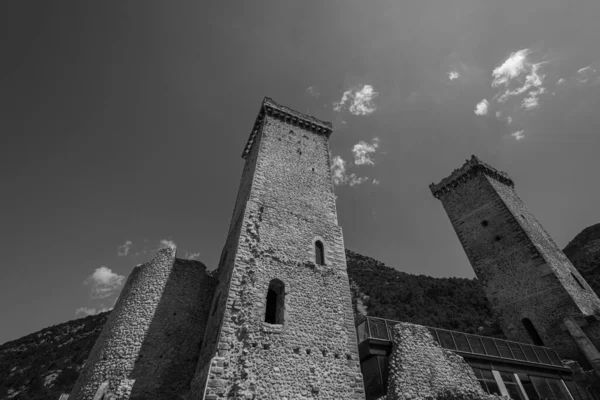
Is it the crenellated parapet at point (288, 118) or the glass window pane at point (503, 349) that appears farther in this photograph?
the crenellated parapet at point (288, 118)

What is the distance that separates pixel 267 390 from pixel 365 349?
5003 mm

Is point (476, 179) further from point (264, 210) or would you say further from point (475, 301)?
point (475, 301)

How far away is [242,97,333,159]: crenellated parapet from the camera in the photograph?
1941 cm

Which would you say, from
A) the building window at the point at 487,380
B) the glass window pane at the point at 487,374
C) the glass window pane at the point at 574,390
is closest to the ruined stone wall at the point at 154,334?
the building window at the point at 487,380

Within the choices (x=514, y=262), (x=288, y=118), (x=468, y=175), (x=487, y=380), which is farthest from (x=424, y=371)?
(x=468, y=175)

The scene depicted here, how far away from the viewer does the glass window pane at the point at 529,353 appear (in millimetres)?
14812

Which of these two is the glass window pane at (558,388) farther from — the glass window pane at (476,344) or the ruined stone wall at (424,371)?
the ruined stone wall at (424,371)

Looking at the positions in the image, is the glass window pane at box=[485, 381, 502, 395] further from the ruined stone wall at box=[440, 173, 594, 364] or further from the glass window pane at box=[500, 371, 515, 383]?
the ruined stone wall at box=[440, 173, 594, 364]

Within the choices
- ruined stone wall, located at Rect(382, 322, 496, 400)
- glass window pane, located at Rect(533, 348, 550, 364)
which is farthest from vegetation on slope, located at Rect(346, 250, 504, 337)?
ruined stone wall, located at Rect(382, 322, 496, 400)

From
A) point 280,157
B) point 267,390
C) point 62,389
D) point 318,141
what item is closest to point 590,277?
point 318,141

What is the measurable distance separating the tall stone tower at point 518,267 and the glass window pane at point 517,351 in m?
3.45

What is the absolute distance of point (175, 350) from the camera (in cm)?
1241

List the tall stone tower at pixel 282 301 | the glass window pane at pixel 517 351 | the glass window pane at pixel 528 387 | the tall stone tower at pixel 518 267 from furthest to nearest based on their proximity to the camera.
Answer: the tall stone tower at pixel 518 267 → the glass window pane at pixel 517 351 → the glass window pane at pixel 528 387 → the tall stone tower at pixel 282 301

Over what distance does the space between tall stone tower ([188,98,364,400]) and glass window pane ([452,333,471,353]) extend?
552 cm
